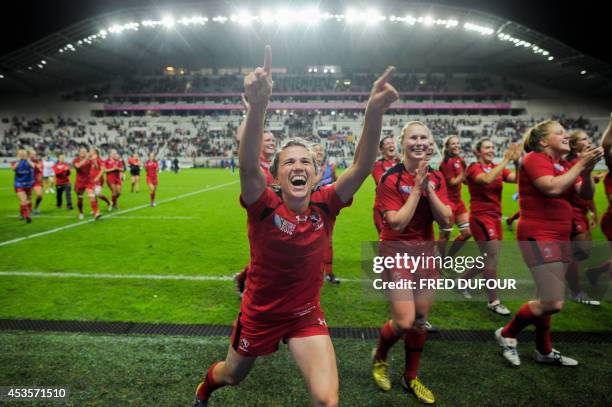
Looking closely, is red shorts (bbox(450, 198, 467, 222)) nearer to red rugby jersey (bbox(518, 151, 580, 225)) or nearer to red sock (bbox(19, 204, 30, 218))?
red rugby jersey (bbox(518, 151, 580, 225))

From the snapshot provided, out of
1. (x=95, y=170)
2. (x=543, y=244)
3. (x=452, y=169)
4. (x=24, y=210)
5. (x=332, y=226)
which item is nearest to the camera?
(x=332, y=226)

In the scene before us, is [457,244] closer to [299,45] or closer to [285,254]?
[285,254]

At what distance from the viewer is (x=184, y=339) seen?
434cm

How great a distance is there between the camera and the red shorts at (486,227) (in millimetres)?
5418

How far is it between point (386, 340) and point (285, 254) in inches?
60.5

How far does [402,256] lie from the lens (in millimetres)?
3393

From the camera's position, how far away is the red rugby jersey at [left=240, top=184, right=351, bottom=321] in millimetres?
2445

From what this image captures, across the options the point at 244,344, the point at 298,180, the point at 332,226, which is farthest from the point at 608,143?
the point at 244,344

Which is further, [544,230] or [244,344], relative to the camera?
[544,230]

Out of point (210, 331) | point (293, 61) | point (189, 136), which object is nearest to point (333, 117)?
point (293, 61)

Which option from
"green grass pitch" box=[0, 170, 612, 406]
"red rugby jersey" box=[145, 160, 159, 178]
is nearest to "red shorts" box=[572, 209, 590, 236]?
"green grass pitch" box=[0, 170, 612, 406]

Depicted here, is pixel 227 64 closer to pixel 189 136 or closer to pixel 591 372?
pixel 189 136

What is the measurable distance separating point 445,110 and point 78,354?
6279cm

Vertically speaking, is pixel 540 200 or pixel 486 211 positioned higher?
pixel 540 200
